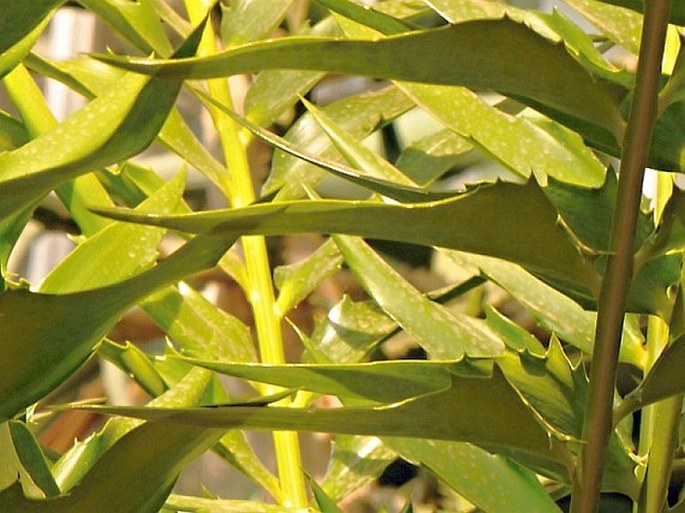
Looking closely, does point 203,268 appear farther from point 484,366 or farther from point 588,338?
point 588,338

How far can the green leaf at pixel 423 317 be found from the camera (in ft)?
1.12

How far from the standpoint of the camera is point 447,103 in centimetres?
33

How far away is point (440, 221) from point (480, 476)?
0.11 metres

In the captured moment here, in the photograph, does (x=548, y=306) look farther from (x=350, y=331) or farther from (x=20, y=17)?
(x=20, y=17)

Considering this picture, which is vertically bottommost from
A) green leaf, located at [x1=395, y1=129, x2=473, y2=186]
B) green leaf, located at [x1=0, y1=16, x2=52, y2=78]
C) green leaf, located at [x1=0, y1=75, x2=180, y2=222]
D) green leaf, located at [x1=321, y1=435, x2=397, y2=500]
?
green leaf, located at [x1=321, y1=435, x2=397, y2=500]

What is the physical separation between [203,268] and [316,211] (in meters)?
0.03

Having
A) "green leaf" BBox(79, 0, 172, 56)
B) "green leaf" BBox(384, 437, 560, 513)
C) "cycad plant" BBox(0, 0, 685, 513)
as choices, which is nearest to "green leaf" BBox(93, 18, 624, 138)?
"cycad plant" BBox(0, 0, 685, 513)

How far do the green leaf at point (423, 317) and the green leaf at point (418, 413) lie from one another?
81 millimetres

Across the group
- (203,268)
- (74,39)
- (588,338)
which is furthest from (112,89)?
(74,39)

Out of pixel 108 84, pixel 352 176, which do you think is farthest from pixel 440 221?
pixel 108 84

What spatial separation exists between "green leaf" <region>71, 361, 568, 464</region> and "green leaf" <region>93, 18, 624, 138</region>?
0.18 feet

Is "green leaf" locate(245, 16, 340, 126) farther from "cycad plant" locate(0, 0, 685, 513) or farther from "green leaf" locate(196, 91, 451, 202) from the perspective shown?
"green leaf" locate(196, 91, 451, 202)

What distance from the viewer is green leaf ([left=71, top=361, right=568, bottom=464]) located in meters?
0.21

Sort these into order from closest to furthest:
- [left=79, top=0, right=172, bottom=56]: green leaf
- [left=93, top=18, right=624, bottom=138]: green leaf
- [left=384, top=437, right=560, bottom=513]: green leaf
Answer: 1. [left=93, top=18, right=624, bottom=138]: green leaf
2. [left=384, top=437, right=560, bottom=513]: green leaf
3. [left=79, top=0, right=172, bottom=56]: green leaf
